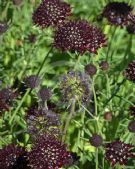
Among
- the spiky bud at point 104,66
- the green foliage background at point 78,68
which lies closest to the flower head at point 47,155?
the green foliage background at point 78,68

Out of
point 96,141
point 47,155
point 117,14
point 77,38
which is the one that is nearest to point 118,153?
point 96,141

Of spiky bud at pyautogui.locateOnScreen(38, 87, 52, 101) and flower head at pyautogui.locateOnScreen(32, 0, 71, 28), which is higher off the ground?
flower head at pyautogui.locateOnScreen(32, 0, 71, 28)

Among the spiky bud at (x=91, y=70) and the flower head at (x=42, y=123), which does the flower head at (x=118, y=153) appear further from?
the spiky bud at (x=91, y=70)

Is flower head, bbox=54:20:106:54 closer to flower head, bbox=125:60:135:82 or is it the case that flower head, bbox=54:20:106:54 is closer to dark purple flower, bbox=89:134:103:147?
flower head, bbox=125:60:135:82

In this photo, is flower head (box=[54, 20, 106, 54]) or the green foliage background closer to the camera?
flower head (box=[54, 20, 106, 54])

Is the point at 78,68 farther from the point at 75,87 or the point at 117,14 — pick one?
the point at 75,87

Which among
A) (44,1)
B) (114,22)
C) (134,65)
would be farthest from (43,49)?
(134,65)

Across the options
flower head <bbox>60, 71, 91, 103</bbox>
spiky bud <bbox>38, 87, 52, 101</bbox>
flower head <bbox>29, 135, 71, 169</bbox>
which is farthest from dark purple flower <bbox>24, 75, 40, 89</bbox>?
flower head <bbox>29, 135, 71, 169</bbox>

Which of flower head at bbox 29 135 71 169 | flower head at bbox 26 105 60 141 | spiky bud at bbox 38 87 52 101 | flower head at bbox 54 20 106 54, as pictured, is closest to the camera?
flower head at bbox 29 135 71 169
